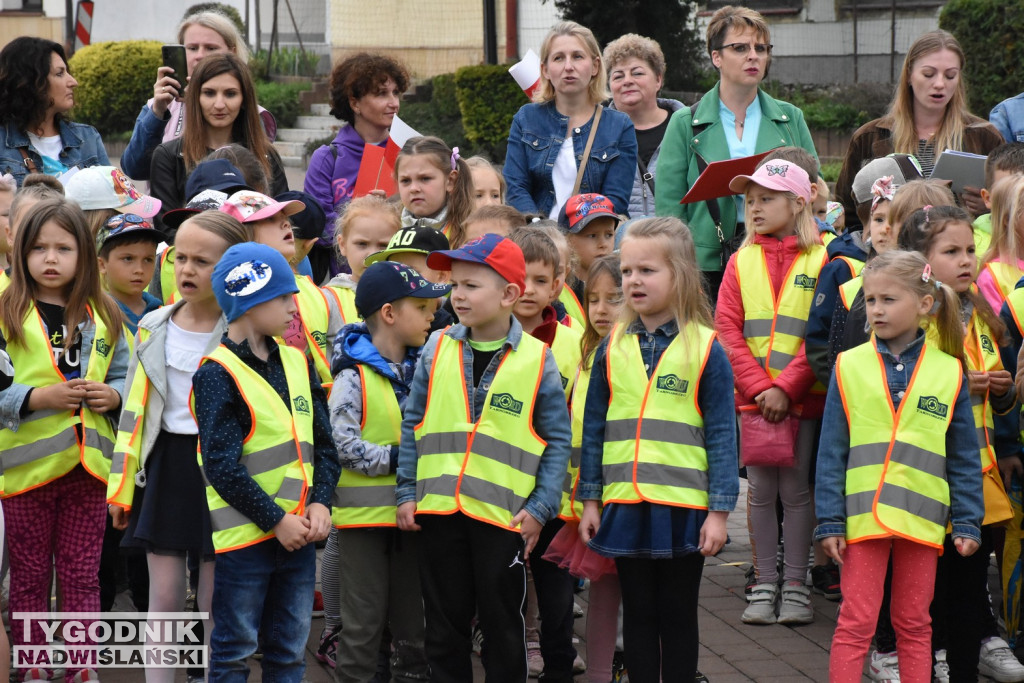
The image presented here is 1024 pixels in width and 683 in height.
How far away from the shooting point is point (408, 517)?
4.25 m

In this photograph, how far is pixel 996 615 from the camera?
5559mm

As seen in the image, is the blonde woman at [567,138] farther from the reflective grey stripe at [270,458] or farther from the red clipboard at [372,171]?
the reflective grey stripe at [270,458]

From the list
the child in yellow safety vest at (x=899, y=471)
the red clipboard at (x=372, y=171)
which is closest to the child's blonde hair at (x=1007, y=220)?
the child in yellow safety vest at (x=899, y=471)

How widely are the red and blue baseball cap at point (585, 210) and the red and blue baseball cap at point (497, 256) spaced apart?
1428 millimetres

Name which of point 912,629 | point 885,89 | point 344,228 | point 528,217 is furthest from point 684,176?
point 885,89

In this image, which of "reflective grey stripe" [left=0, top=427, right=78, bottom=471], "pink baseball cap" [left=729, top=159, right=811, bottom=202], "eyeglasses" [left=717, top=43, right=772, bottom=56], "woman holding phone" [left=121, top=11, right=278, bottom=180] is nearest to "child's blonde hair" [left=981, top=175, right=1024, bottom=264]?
"pink baseball cap" [left=729, top=159, right=811, bottom=202]

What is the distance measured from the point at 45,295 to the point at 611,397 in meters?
2.36

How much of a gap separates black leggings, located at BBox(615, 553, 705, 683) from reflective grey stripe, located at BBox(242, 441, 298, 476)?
1216 millimetres

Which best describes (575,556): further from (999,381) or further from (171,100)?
(171,100)

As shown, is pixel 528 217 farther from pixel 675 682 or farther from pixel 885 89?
pixel 885 89

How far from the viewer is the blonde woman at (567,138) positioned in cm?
651

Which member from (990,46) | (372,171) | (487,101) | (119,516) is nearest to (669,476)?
(119,516)

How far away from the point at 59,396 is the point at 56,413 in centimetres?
13

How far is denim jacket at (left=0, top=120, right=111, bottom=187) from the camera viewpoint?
21.2 feet
